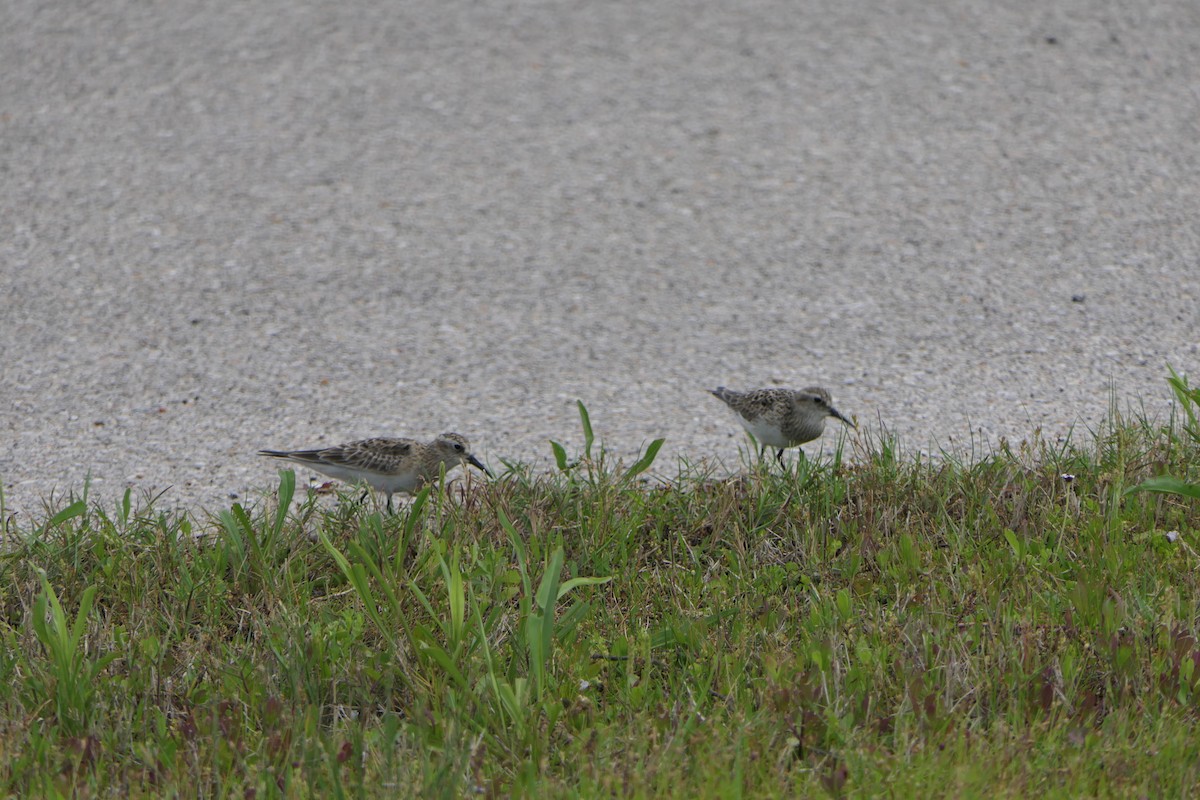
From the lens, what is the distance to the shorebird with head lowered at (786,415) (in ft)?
20.2

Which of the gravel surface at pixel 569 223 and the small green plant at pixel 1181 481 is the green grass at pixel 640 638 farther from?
the gravel surface at pixel 569 223

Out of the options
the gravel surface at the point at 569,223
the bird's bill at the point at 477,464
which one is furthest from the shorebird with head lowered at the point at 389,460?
the gravel surface at the point at 569,223

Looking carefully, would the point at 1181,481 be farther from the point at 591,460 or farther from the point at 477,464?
the point at 477,464

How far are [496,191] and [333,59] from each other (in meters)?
2.44

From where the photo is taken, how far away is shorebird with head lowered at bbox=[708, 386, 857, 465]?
617 cm

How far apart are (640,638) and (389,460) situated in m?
1.64

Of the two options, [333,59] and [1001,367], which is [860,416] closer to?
[1001,367]

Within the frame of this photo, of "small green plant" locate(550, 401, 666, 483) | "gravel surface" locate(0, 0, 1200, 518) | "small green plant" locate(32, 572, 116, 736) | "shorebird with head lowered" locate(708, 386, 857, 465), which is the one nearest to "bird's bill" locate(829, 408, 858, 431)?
"shorebird with head lowered" locate(708, 386, 857, 465)

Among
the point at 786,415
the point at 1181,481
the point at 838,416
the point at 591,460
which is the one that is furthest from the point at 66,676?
the point at 1181,481

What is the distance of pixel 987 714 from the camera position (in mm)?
4434

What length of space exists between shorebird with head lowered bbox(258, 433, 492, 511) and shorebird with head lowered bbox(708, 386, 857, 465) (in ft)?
4.04

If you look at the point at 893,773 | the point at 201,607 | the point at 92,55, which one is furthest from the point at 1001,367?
the point at 92,55

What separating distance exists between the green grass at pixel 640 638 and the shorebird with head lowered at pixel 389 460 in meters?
0.14

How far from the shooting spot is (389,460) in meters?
5.98
